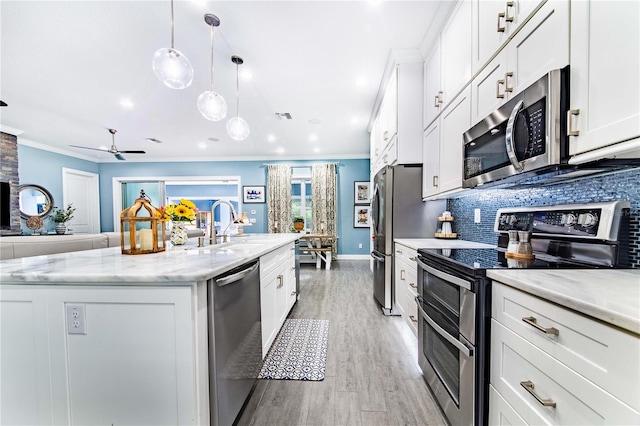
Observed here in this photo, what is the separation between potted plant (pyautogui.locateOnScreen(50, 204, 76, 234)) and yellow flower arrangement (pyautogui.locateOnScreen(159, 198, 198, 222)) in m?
6.29

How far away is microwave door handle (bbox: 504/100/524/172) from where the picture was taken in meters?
1.21

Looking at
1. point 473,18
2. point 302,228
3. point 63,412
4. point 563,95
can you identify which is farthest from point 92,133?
point 563,95

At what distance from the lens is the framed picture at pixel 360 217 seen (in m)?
6.48

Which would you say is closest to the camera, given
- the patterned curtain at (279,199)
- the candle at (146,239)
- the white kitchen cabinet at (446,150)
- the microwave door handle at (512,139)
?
the microwave door handle at (512,139)

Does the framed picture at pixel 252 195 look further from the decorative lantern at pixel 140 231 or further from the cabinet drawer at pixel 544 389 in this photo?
the cabinet drawer at pixel 544 389

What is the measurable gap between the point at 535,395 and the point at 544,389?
1.3 inches

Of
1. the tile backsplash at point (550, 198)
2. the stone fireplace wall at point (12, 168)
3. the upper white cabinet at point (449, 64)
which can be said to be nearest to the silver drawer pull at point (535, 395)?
the tile backsplash at point (550, 198)

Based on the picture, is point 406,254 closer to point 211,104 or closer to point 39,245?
point 211,104

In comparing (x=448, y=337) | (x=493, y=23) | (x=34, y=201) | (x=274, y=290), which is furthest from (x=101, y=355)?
(x=34, y=201)

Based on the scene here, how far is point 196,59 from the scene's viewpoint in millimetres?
2631

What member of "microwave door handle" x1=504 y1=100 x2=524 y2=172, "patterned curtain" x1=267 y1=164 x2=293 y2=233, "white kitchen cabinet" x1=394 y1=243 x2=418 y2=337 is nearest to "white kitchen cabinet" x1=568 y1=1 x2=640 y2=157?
"microwave door handle" x1=504 y1=100 x2=524 y2=172

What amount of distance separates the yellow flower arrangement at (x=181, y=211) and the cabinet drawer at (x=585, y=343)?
1.95 metres

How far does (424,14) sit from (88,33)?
9.96 ft

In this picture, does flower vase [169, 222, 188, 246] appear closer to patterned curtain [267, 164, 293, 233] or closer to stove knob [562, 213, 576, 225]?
stove knob [562, 213, 576, 225]
